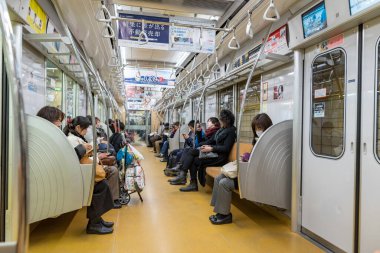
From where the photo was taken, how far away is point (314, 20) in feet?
8.04

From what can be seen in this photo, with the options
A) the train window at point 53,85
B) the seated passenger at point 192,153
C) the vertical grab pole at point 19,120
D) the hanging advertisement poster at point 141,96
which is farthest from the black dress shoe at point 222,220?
the hanging advertisement poster at point 141,96

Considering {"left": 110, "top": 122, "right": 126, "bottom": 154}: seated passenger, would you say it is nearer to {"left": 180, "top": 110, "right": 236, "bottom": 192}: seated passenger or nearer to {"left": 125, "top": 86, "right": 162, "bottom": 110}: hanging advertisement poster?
{"left": 180, "top": 110, "right": 236, "bottom": 192}: seated passenger

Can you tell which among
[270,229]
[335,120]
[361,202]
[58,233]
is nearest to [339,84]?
[335,120]

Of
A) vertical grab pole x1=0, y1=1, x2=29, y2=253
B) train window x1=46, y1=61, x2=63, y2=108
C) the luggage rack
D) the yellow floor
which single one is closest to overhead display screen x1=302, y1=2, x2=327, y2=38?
the yellow floor

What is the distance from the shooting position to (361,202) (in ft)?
6.84

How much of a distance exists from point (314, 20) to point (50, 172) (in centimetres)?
279

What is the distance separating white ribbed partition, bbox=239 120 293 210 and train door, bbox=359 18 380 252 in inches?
35.6

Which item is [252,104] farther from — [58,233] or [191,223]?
[58,233]

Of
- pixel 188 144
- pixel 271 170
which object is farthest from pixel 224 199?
pixel 188 144

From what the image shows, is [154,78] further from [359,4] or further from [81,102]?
[359,4]

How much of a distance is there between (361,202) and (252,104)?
2.65 m

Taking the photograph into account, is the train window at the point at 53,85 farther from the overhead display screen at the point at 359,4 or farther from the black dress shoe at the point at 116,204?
the overhead display screen at the point at 359,4

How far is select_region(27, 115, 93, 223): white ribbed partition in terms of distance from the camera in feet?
7.38

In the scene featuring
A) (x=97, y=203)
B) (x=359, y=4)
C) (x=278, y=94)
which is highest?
(x=359, y=4)
